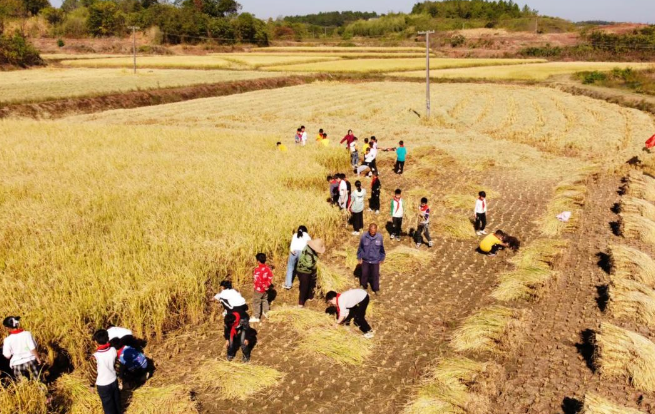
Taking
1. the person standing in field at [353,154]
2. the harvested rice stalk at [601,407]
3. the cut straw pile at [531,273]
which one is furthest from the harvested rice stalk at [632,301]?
the person standing in field at [353,154]

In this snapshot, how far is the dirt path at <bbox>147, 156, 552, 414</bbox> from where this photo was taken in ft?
22.7

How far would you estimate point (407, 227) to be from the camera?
13.7m

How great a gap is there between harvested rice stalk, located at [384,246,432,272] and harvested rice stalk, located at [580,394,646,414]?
5145 millimetres

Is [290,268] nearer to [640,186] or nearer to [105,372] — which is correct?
[105,372]

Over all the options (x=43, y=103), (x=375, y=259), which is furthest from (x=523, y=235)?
(x=43, y=103)

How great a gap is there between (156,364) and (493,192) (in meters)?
12.7

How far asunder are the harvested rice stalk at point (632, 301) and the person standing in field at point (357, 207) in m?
5.90

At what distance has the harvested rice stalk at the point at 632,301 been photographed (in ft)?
28.3

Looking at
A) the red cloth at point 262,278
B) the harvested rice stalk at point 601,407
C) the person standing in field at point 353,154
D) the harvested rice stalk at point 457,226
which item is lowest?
the harvested rice stalk at point 601,407

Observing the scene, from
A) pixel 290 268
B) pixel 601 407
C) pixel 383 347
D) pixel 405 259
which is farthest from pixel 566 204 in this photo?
pixel 601 407

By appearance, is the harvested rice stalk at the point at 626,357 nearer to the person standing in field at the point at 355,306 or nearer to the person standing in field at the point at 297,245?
the person standing in field at the point at 355,306

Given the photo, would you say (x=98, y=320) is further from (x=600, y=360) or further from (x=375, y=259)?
(x=600, y=360)

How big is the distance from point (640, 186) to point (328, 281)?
12646mm

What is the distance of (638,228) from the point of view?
41.6ft
